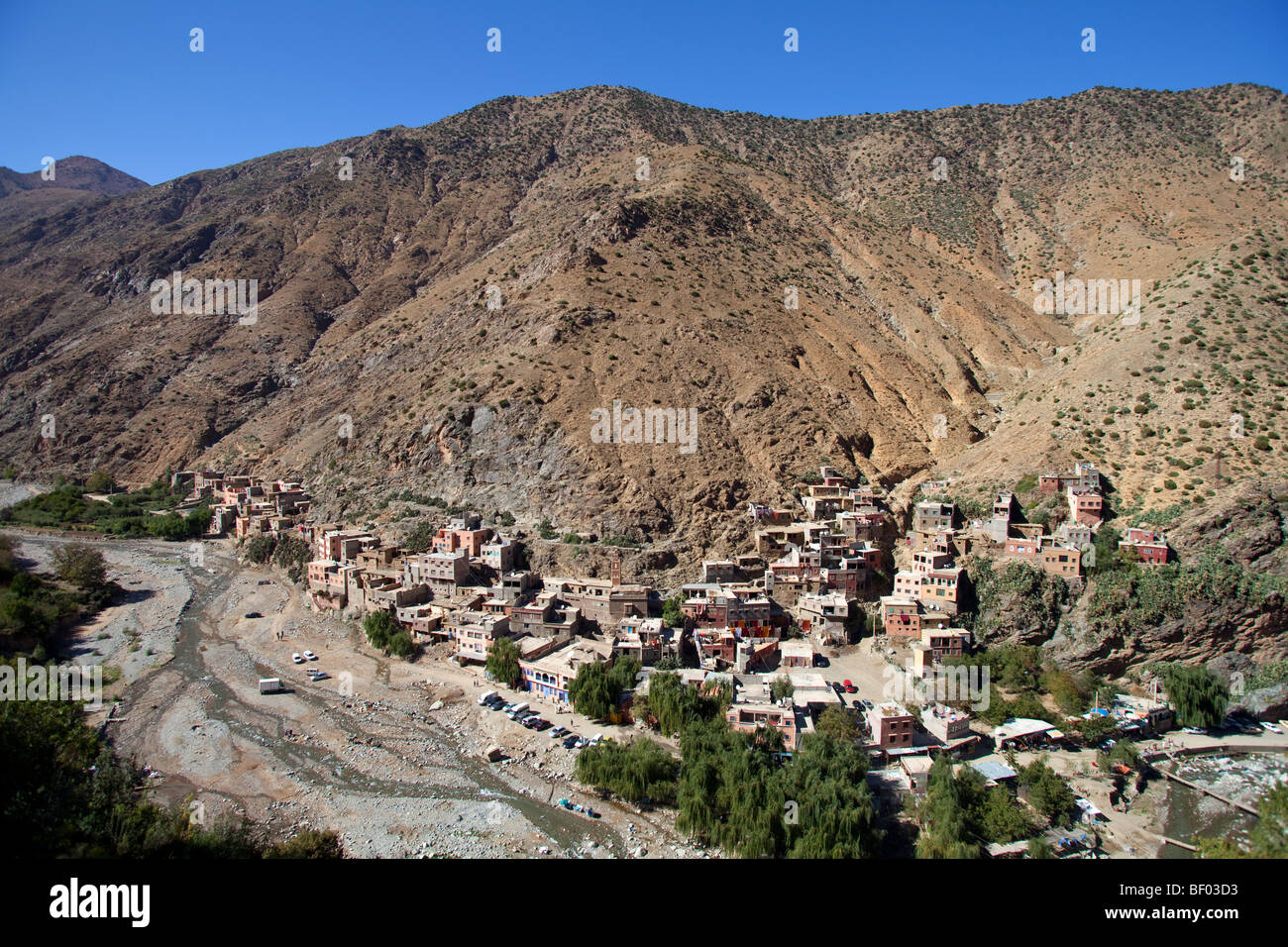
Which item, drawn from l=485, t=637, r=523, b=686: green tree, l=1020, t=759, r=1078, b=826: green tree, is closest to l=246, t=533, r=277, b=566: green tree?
l=485, t=637, r=523, b=686: green tree

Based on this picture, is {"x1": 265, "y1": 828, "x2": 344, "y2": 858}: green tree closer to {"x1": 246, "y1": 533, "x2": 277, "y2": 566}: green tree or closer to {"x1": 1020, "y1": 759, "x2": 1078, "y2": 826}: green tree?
{"x1": 1020, "y1": 759, "x2": 1078, "y2": 826}: green tree

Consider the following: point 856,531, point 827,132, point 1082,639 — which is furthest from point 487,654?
point 827,132

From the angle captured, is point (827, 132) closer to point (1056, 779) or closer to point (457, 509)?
point (457, 509)

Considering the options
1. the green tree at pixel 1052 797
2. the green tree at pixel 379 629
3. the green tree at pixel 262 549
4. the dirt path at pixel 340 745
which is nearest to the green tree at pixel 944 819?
the green tree at pixel 1052 797

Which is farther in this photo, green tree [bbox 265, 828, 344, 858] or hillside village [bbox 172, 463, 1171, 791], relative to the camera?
hillside village [bbox 172, 463, 1171, 791]

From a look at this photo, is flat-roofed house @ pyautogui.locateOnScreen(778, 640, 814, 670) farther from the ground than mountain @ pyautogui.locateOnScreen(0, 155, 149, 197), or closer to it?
closer to it
